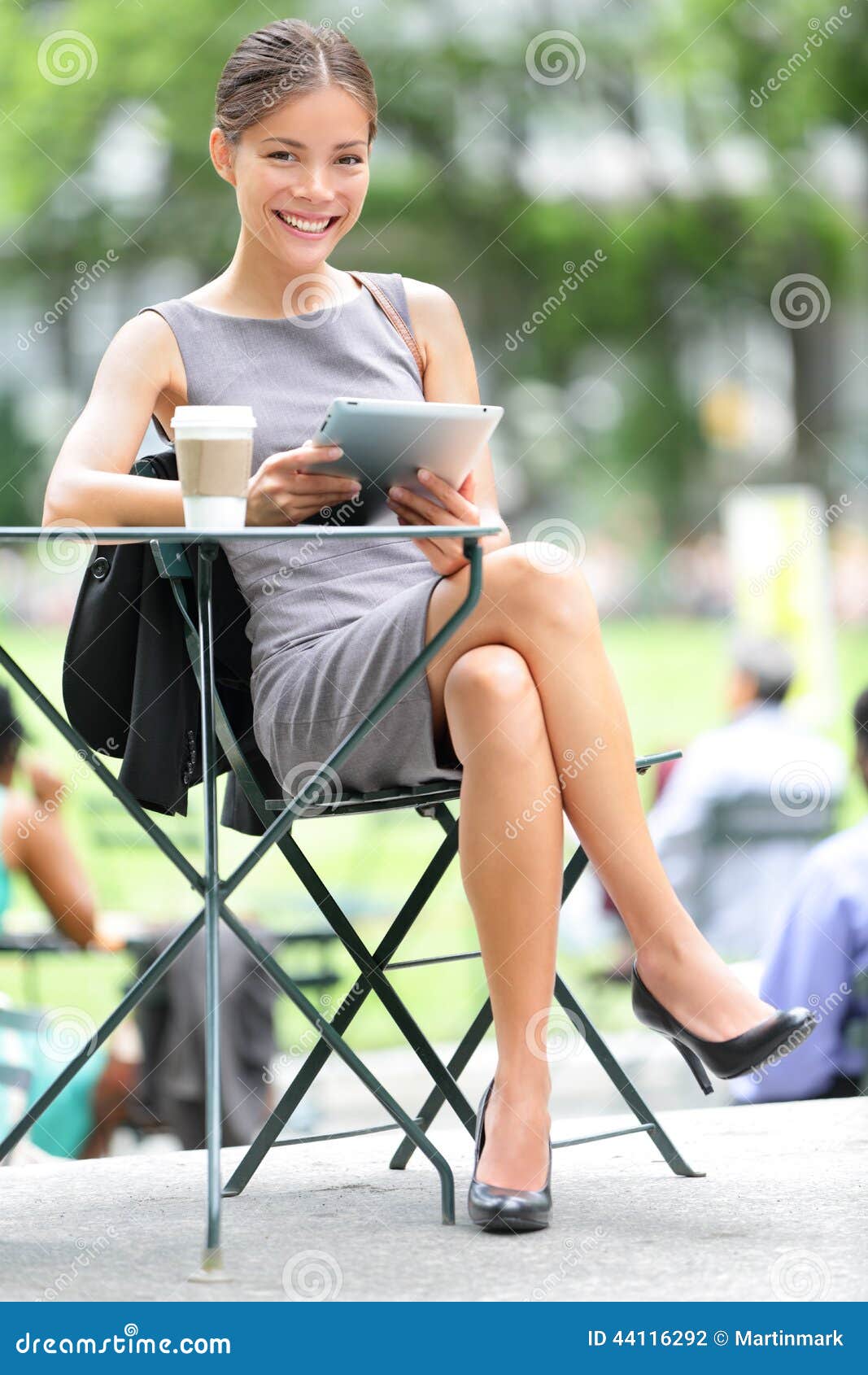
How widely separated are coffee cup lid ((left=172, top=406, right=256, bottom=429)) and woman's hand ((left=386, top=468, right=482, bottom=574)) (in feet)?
0.67

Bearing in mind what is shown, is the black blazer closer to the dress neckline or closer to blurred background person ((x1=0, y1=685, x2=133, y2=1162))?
the dress neckline

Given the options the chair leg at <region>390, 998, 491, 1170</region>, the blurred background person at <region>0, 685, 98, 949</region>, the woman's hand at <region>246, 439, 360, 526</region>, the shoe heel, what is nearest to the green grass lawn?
the blurred background person at <region>0, 685, 98, 949</region>

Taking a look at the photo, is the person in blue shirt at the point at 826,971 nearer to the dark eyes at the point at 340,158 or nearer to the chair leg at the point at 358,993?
the chair leg at the point at 358,993

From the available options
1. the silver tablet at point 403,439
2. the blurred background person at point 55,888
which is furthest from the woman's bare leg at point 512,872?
the blurred background person at point 55,888

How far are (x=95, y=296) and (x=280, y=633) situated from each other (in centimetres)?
1141

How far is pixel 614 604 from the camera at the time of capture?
1955 centimetres

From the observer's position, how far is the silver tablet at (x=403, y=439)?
1729mm

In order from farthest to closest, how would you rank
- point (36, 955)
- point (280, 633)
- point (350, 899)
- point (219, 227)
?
point (219, 227), point (350, 899), point (36, 955), point (280, 633)

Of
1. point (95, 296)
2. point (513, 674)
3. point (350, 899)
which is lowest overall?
point (350, 899)

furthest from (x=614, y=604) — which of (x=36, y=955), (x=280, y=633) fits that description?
(x=280, y=633)

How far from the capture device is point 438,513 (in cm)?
188

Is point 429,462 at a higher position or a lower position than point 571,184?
lower

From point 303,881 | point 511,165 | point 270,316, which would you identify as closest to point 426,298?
point 270,316
